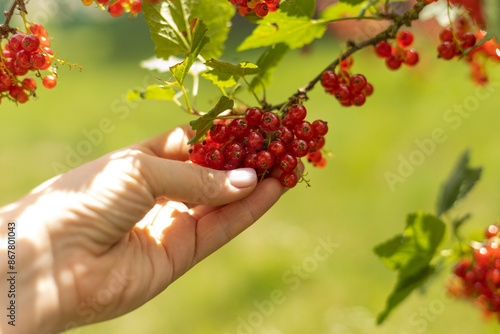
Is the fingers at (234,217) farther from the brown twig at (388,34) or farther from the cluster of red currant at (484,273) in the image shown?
the cluster of red currant at (484,273)

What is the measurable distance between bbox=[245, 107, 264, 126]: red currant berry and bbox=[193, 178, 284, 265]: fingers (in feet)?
0.55

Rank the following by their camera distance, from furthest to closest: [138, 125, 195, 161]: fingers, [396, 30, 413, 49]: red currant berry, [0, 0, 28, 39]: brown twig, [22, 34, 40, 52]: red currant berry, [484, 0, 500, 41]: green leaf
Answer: [138, 125, 195, 161]: fingers, [396, 30, 413, 49]: red currant berry, [22, 34, 40, 52]: red currant berry, [0, 0, 28, 39]: brown twig, [484, 0, 500, 41]: green leaf

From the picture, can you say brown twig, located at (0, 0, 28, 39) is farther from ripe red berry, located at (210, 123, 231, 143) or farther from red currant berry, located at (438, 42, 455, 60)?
red currant berry, located at (438, 42, 455, 60)

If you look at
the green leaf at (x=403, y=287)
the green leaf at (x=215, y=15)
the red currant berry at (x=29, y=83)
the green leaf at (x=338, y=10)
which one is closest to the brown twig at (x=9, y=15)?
the red currant berry at (x=29, y=83)

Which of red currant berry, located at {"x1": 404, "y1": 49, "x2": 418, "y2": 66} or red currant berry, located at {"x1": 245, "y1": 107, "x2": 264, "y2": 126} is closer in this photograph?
red currant berry, located at {"x1": 245, "y1": 107, "x2": 264, "y2": 126}

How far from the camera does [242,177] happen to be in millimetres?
1248

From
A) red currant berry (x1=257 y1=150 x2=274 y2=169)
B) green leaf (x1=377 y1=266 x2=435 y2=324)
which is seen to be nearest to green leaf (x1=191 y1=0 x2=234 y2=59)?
red currant berry (x1=257 y1=150 x2=274 y2=169)

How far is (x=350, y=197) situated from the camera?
400 cm

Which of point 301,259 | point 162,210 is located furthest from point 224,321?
point 162,210

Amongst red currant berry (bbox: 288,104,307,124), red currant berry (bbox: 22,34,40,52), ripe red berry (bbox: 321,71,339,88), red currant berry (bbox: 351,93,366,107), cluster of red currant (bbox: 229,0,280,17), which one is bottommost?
red currant berry (bbox: 288,104,307,124)

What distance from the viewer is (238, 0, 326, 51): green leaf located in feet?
4.28

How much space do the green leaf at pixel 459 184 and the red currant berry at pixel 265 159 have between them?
0.69m

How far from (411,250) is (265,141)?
1.87ft

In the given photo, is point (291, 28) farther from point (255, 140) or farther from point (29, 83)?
point (29, 83)
